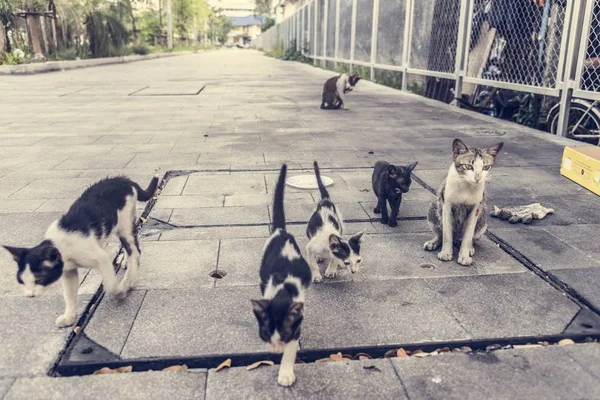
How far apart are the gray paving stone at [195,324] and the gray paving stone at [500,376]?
2.60ft

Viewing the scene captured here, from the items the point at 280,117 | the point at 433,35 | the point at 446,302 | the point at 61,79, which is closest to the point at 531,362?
the point at 446,302

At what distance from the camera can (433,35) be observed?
12867 mm

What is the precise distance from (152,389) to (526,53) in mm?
9336

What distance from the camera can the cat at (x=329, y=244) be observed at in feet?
10.8

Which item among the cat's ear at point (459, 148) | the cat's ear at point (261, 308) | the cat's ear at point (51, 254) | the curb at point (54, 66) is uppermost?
the cat's ear at point (459, 148)

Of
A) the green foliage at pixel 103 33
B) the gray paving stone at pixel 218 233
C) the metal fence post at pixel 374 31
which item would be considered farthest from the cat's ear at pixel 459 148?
the green foliage at pixel 103 33

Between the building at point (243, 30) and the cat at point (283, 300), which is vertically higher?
the building at point (243, 30)

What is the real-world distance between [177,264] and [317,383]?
163 centimetres

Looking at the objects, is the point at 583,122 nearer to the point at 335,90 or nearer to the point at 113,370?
the point at 335,90

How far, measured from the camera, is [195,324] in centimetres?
287

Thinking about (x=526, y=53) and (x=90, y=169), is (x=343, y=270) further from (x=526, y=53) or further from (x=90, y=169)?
(x=526, y=53)

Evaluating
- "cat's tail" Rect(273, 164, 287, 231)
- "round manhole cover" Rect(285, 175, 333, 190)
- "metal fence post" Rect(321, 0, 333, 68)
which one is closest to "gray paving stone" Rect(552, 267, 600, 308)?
"cat's tail" Rect(273, 164, 287, 231)

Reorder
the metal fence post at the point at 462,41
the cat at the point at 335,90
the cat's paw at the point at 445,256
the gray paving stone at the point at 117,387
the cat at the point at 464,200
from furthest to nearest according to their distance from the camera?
the cat at the point at 335,90
the metal fence post at the point at 462,41
the cat's paw at the point at 445,256
the cat at the point at 464,200
the gray paving stone at the point at 117,387

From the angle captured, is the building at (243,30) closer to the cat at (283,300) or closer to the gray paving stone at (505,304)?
the gray paving stone at (505,304)
